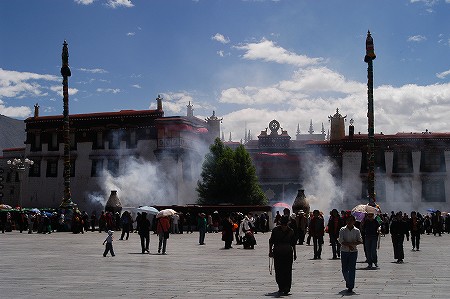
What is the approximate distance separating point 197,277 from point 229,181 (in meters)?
46.3

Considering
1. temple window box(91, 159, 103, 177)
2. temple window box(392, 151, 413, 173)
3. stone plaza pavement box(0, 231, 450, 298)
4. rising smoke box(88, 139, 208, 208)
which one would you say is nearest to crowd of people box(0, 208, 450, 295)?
stone plaza pavement box(0, 231, 450, 298)

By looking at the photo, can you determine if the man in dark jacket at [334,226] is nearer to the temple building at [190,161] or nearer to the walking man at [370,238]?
the walking man at [370,238]

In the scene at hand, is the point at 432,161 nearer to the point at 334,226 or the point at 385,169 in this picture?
the point at 385,169

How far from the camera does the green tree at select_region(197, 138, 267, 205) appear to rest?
197 ft

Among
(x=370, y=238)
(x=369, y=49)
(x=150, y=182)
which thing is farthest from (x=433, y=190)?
(x=370, y=238)

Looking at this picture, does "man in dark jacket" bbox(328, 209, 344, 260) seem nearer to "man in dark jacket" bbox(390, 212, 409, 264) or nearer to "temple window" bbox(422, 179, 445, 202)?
"man in dark jacket" bbox(390, 212, 409, 264)

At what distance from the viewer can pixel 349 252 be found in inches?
479

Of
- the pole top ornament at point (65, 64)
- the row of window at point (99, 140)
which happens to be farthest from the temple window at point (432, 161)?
the pole top ornament at point (65, 64)

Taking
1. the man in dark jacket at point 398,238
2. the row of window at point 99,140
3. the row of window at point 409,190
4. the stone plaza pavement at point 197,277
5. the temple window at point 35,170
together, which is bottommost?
the stone plaza pavement at point 197,277

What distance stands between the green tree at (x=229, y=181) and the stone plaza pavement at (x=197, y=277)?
38664mm

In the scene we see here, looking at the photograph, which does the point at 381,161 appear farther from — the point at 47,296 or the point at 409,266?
the point at 47,296

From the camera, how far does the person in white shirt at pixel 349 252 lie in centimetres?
1167

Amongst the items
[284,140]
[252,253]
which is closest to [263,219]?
[252,253]

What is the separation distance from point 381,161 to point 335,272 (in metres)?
46.8
